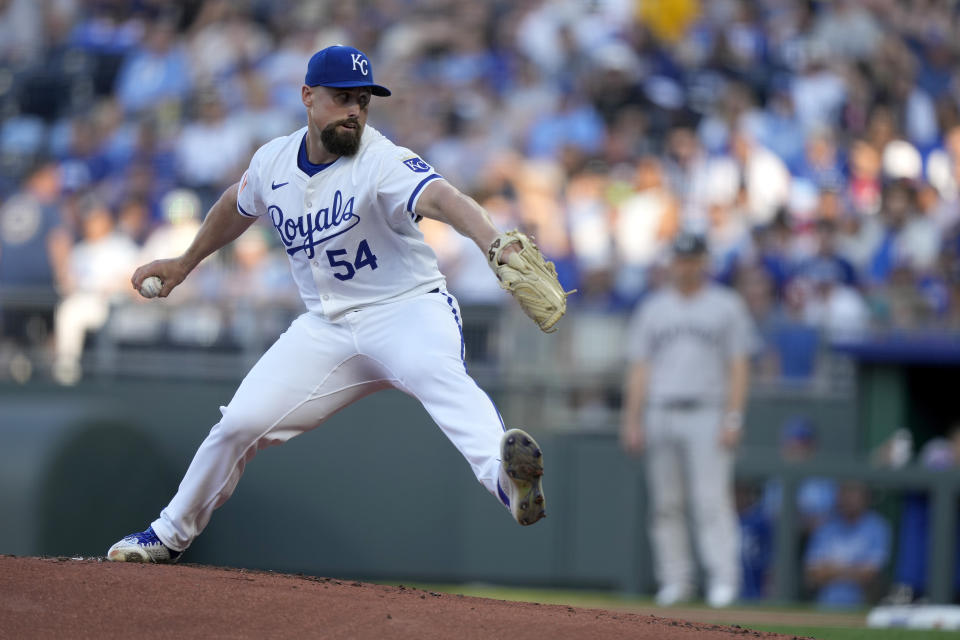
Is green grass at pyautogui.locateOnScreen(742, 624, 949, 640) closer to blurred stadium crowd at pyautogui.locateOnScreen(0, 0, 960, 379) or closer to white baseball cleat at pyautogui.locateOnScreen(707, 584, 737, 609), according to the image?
white baseball cleat at pyautogui.locateOnScreen(707, 584, 737, 609)

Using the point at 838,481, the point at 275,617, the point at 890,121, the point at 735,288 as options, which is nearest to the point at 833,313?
the point at 735,288

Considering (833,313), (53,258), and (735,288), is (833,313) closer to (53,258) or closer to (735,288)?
(735,288)

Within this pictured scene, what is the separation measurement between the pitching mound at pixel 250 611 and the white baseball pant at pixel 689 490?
3.81 meters

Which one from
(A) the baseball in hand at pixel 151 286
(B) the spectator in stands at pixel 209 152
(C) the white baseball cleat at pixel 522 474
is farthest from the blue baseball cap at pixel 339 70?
(B) the spectator in stands at pixel 209 152

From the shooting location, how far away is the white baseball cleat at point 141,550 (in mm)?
5734

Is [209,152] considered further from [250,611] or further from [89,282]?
[250,611]

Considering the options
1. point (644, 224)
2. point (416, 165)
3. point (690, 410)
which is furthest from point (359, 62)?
point (644, 224)

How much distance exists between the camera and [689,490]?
9.73 m

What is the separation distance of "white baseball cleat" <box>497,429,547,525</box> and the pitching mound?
1.22 feet

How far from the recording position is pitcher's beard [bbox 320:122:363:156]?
17.6 ft

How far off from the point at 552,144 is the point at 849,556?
192 inches

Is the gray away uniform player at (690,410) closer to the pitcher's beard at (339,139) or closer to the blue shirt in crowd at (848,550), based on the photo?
the blue shirt in crowd at (848,550)

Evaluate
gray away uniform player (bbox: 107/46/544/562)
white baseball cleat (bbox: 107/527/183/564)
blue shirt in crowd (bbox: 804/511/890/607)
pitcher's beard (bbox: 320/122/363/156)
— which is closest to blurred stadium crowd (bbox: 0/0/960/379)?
blue shirt in crowd (bbox: 804/511/890/607)

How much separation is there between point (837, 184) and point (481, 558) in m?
4.50
